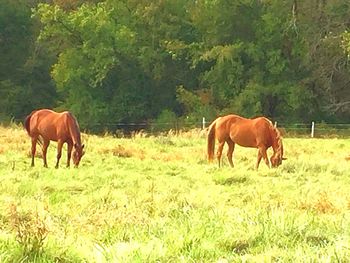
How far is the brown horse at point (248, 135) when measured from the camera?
13.1 m

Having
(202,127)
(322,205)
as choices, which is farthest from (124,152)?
(202,127)

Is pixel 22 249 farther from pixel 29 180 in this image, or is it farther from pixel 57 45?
pixel 57 45

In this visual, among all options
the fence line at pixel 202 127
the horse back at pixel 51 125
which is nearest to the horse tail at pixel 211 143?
the horse back at pixel 51 125

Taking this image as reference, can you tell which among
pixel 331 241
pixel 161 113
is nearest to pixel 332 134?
pixel 161 113

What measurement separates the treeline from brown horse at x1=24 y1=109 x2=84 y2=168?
21097mm

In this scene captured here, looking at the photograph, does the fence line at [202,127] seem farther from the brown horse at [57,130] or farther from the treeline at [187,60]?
the brown horse at [57,130]

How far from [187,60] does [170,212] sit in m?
30.9

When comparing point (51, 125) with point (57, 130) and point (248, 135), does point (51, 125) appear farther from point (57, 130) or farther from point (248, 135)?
point (248, 135)

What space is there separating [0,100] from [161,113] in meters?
10.7

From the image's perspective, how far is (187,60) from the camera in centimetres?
3672

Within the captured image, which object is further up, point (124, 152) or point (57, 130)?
point (57, 130)

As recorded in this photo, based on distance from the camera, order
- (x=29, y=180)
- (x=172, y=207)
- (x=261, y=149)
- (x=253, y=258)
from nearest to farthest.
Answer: (x=253, y=258), (x=172, y=207), (x=29, y=180), (x=261, y=149)

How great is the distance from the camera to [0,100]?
3828 cm

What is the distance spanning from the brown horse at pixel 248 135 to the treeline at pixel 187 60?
60.2ft
